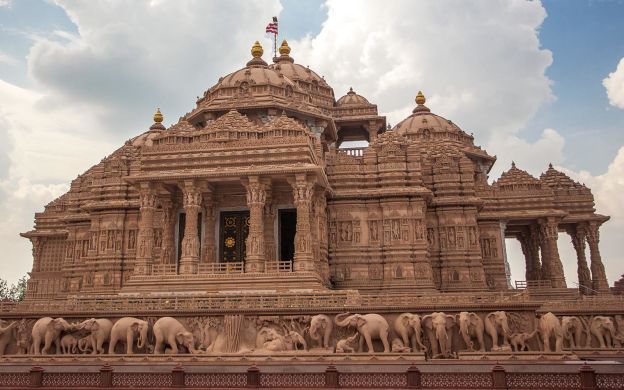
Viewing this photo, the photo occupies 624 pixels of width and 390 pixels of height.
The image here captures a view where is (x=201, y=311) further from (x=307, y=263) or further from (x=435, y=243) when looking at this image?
(x=435, y=243)

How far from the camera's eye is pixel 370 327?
19047mm

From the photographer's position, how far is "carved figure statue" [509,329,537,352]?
62.4 feet

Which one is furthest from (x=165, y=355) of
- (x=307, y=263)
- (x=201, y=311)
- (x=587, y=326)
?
(x=587, y=326)

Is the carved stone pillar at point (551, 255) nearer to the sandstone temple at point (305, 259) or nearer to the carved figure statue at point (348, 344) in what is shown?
the sandstone temple at point (305, 259)

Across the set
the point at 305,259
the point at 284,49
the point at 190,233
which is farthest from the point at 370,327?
the point at 284,49

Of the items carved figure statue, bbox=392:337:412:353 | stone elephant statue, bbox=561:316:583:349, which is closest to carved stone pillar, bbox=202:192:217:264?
carved figure statue, bbox=392:337:412:353

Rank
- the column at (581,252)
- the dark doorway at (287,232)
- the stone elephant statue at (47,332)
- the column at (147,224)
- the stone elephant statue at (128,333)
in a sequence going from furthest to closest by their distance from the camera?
the column at (581,252), the dark doorway at (287,232), the column at (147,224), the stone elephant statue at (47,332), the stone elephant statue at (128,333)

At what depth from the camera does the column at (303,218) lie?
79.5 feet

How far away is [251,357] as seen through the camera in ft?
60.8

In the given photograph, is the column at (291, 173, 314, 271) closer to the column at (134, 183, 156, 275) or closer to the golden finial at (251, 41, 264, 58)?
the column at (134, 183, 156, 275)

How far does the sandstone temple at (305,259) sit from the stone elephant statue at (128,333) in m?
0.07

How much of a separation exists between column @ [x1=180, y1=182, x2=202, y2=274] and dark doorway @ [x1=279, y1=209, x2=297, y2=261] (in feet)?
15.2

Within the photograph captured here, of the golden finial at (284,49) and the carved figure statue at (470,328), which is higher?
the golden finial at (284,49)

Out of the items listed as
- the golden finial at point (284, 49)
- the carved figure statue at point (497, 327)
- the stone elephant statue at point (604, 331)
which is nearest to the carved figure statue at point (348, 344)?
the carved figure statue at point (497, 327)
